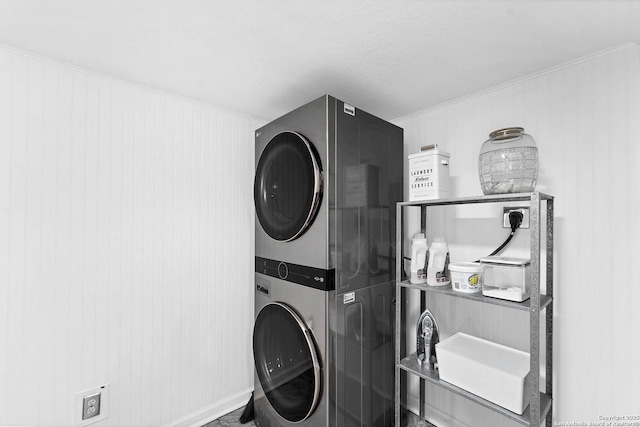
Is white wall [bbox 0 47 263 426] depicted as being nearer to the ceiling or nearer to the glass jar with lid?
the ceiling

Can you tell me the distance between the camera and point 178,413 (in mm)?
1874

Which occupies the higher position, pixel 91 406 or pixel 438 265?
pixel 438 265

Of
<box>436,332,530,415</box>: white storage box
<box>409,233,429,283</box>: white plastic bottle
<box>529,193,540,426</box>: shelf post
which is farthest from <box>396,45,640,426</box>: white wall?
<box>409,233,429,283</box>: white plastic bottle

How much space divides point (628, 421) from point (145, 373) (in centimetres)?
236

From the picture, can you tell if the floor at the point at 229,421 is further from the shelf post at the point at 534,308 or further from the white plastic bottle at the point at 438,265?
the shelf post at the point at 534,308

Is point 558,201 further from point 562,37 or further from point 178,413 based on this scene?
point 178,413

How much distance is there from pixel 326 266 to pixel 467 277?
2.11 feet

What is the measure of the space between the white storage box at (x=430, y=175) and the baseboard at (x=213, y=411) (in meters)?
1.78

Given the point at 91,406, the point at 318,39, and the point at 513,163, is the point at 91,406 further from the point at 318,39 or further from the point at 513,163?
the point at 513,163

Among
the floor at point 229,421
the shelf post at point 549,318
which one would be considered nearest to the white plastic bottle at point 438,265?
the shelf post at point 549,318

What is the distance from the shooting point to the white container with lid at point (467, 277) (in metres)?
1.40

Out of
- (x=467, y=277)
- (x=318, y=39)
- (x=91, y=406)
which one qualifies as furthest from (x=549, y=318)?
(x=91, y=406)

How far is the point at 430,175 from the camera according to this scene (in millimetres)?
1528

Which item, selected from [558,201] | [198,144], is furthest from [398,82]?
[198,144]
